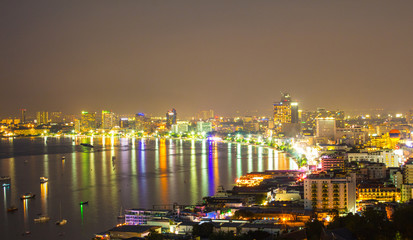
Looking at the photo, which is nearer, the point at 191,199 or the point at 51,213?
the point at 51,213

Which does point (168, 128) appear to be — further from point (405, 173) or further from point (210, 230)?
point (210, 230)

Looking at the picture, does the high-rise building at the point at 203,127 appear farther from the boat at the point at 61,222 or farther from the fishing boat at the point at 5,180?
the boat at the point at 61,222

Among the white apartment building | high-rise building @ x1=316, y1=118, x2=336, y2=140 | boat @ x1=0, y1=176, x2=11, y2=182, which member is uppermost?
high-rise building @ x1=316, y1=118, x2=336, y2=140

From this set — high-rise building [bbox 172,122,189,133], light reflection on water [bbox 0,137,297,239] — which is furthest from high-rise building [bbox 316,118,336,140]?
high-rise building [bbox 172,122,189,133]

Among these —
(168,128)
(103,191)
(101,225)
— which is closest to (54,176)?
(103,191)

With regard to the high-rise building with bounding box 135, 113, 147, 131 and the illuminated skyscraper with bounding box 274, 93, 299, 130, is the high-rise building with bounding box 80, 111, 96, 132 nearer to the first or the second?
the high-rise building with bounding box 135, 113, 147, 131

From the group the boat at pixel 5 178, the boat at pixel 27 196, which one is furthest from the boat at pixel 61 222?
the boat at pixel 5 178

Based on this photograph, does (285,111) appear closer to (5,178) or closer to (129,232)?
(5,178)
